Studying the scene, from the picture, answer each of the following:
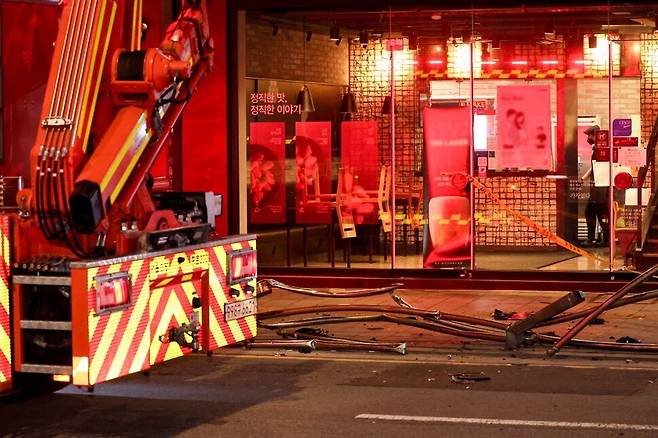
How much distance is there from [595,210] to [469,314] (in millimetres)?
2895

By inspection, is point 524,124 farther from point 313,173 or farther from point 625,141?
point 313,173

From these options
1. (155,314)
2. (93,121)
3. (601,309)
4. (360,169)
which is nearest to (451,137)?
(360,169)

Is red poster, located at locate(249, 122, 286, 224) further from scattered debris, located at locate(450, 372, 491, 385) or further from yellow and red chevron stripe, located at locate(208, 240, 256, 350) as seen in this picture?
yellow and red chevron stripe, located at locate(208, 240, 256, 350)

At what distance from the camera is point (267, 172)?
16.2 meters

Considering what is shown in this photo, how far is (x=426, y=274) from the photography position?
15.8m

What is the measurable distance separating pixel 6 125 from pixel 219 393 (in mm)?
2734

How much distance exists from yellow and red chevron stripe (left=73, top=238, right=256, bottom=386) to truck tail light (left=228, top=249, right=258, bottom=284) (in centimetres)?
5

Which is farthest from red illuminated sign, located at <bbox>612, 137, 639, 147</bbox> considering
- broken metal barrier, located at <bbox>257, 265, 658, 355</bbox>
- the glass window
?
broken metal barrier, located at <bbox>257, 265, 658, 355</bbox>

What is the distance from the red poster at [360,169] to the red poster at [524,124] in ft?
5.34

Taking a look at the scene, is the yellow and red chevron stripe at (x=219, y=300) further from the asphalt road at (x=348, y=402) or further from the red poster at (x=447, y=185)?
the red poster at (x=447, y=185)

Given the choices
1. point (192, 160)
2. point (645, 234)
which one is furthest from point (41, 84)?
point (645, 234)

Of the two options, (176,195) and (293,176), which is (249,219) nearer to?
(293,176)

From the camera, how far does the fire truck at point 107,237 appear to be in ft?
25.4

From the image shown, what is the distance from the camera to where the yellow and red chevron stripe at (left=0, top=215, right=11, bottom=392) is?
787 centimetres
